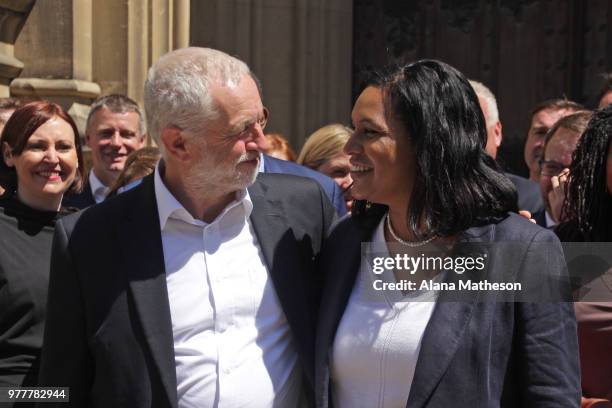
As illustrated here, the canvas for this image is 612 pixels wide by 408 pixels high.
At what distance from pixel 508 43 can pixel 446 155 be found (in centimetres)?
512

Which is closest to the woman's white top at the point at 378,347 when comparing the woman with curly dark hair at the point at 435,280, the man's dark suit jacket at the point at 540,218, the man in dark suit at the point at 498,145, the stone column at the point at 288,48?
the woman with curly dark hair at the point at 435,280

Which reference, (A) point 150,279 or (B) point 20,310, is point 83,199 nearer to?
(B) point 20,310

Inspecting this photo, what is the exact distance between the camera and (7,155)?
3.72 metres

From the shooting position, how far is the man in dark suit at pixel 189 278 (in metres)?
2.58

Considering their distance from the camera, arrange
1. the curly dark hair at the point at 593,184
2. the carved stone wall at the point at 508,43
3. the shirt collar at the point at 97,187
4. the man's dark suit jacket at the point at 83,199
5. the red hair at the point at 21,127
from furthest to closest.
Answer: the carved stone wall at the point at 508,43
the shirt collar at the point at 97,187
the man's dark suit jacket at the point at 83,199
the red hair at the point at 21,127
the curly dark hair at the point at 593,184

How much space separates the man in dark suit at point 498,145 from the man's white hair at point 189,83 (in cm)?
179

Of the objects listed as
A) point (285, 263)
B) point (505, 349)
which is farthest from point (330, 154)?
point (505, 349)

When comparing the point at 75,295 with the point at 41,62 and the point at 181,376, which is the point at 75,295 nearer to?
the point at 181,376

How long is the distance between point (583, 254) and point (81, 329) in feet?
4.51

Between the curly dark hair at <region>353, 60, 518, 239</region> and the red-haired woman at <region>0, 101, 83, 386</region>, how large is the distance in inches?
53.8

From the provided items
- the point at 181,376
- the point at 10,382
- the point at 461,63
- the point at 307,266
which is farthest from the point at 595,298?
the point at 461,63

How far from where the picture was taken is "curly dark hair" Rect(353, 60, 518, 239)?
7.93 ft

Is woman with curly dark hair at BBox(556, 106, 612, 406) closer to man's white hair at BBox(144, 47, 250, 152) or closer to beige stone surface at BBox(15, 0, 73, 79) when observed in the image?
man's white hair at BBox(144, 47, 250, 152)

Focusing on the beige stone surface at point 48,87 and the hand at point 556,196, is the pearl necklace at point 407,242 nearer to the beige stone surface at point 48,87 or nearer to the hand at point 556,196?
the hand at point 556,196
